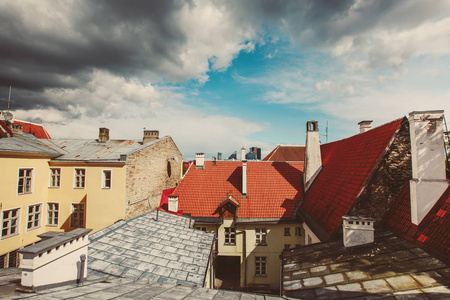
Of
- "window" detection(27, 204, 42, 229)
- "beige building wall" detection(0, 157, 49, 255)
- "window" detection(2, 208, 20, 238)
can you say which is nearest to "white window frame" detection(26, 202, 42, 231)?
"window" detection(27, 204, 42, 229)

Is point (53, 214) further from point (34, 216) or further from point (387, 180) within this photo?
point (387, 180)

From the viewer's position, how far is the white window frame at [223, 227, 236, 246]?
17.0m

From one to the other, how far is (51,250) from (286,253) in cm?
866

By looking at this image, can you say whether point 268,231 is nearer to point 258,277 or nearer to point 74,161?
point 258,277

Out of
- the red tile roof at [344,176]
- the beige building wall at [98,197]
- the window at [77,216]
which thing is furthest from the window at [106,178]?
the red tile roof at [344,176]

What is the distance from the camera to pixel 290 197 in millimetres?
18047

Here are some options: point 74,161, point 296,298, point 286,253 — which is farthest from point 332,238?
point 74,161

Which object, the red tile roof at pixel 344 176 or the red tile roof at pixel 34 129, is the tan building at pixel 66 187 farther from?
the red tile roof at pixel 34 129

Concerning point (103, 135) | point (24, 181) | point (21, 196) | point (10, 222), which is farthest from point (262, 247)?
point (24, 181)

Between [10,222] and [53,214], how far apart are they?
2539mm

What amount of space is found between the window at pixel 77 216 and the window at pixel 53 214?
147cm

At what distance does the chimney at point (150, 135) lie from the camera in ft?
67.2

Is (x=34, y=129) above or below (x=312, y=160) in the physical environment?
above

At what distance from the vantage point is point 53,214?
653 inches
